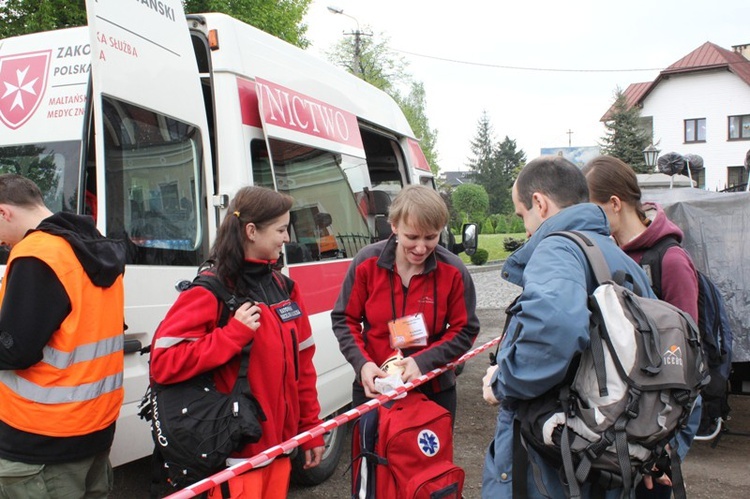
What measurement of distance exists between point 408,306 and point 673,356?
1350 millimetres

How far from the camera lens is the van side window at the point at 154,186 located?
2896 millimetres

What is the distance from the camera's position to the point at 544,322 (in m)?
1.85

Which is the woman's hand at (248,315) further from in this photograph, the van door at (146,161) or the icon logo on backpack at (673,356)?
the icon logo on backpack at (673,356)

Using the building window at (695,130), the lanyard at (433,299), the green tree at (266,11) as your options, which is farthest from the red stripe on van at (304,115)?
the building window at (695,130)

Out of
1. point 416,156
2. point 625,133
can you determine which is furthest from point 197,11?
point 625,133

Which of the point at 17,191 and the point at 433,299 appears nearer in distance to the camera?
the point at 17,191

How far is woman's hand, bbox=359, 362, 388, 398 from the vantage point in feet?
9.51

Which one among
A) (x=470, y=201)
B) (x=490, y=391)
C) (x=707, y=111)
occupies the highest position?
(x=707, y=111)

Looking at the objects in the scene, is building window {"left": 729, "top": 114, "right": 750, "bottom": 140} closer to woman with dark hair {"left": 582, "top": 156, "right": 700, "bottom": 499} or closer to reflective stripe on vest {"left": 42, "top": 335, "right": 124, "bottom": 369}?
woman with dark hair {"left": 582, "top": 156, "right": 700, "bottom": 499}

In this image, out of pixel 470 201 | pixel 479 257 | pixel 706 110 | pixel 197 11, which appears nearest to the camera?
pixel 197 11

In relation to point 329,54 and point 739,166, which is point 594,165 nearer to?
point 329,54

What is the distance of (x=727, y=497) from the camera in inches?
171

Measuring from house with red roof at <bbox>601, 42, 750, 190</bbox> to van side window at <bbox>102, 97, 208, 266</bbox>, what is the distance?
4405cm

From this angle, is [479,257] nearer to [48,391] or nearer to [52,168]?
[52,168]
